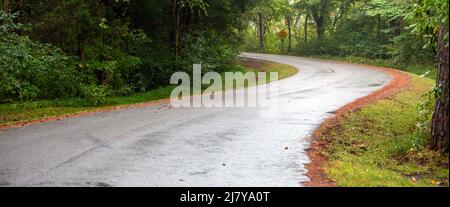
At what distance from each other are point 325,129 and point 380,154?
2776 millimetres

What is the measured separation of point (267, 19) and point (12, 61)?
44776 millimetres

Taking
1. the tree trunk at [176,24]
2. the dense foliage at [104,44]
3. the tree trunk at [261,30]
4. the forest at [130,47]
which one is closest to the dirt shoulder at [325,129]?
the forest at [130,47]

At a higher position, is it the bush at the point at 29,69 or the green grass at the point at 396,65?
the bush at the point at 29,69

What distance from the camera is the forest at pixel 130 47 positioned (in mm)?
13516

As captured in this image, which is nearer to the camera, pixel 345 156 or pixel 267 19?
pixel 345 156

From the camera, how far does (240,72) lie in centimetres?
2966

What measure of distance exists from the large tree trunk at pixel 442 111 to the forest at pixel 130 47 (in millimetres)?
19

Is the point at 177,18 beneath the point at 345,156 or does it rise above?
above

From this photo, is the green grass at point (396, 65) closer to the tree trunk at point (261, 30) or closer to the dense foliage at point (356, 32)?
the dense foliage at point (356, 32)

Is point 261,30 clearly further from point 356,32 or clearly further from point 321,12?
point 356,32

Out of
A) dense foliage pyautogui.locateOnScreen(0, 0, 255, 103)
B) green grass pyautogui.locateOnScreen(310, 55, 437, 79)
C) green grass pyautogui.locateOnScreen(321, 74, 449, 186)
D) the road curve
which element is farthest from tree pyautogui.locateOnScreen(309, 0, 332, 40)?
green grass pyautogui.locateOnScreen(321, 74, 449, 186)

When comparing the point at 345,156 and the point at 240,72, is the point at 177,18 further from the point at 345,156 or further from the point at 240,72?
the point at 345,156

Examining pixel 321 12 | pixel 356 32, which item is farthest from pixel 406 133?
pixel 321 12

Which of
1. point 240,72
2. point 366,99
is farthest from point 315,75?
point 366,99
